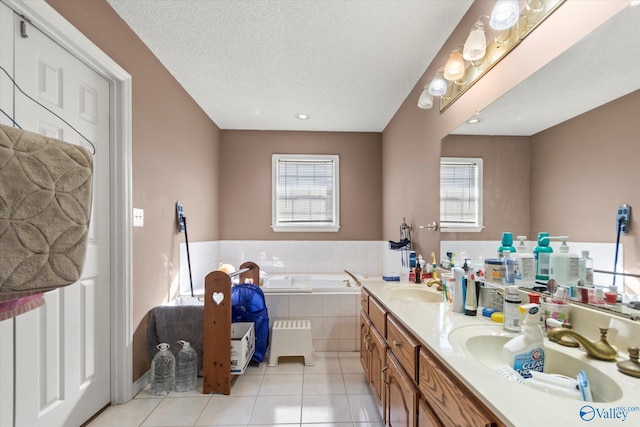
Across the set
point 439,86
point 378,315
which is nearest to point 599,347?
point 378,315

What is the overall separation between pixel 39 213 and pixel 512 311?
1490 millimetres

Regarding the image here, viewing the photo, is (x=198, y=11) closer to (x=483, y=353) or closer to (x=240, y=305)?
(x=240, y=305)

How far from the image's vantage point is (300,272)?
4230 mm

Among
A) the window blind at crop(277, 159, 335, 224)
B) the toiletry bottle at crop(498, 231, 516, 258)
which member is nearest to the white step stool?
the toiletry bottle at crop(498, 231, 516, 258)

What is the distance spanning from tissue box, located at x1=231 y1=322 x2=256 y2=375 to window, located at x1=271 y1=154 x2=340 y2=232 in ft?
5.97

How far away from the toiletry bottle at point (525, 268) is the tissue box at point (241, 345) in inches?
71.5

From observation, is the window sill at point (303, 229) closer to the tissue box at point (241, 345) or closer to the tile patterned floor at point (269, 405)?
the tissue box at point (241, 345)

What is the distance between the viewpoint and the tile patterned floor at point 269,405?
191 centimetres

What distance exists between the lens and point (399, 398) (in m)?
1.45

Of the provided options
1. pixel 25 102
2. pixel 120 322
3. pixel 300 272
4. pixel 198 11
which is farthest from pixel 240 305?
pixel 198 11

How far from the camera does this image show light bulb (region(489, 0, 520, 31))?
4.63 feet

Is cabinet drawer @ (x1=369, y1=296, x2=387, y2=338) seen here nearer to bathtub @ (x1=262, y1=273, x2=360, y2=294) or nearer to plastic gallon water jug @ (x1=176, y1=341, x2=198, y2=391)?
plastic gallon water jug @ (x1=176, y1=341, x2=198, y2=391)

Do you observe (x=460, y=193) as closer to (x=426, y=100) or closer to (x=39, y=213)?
(x=426, y=100)

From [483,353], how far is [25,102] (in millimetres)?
2167
